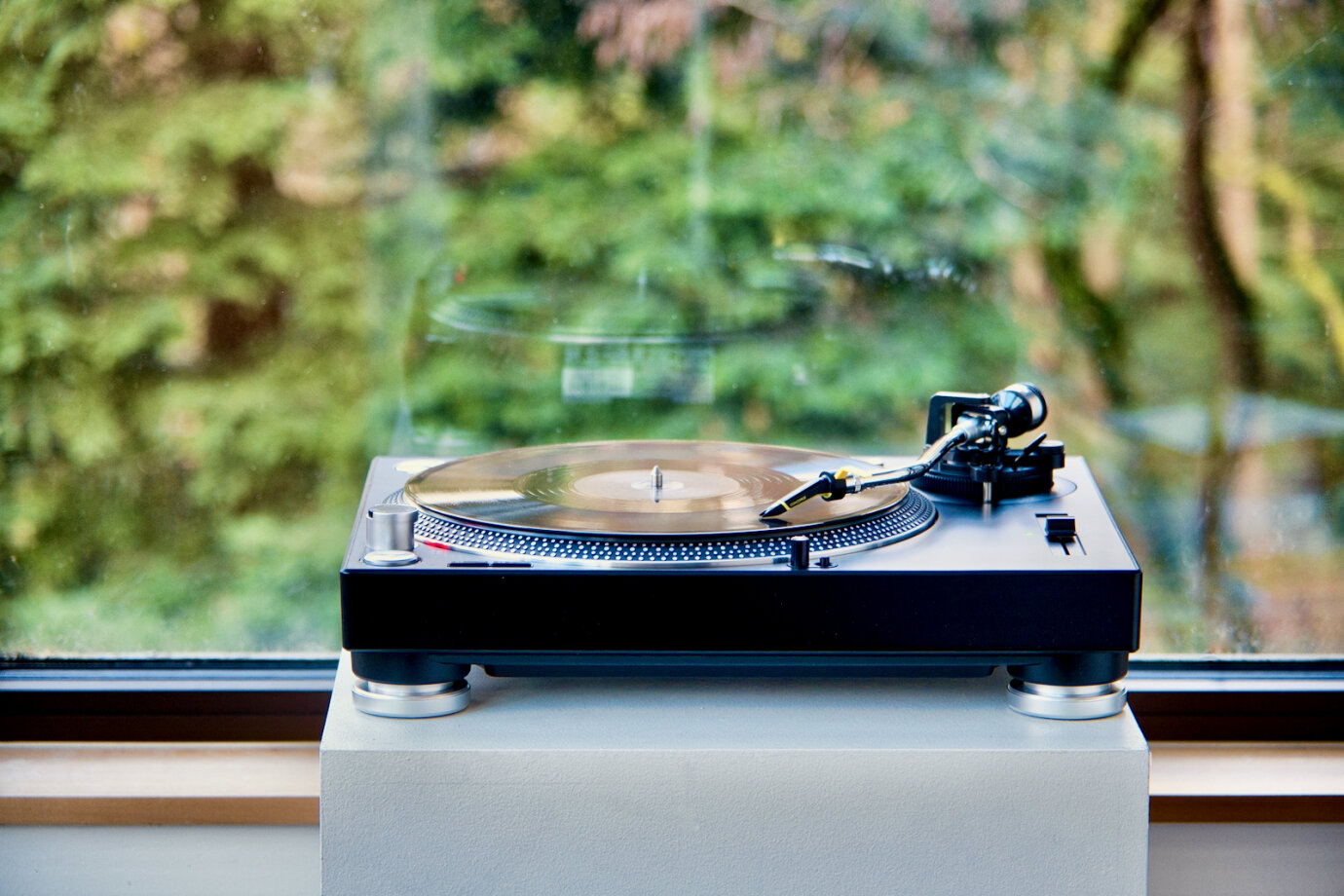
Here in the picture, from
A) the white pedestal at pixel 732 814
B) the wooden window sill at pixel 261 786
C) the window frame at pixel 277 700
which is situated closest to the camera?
the white pedestal at pixel 732 814

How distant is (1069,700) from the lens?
76 cm

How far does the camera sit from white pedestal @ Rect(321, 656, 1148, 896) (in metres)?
0.72

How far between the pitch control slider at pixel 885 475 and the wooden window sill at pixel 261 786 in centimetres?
45

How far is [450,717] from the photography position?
2.52 ft

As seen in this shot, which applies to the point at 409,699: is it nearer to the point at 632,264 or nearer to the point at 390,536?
the point at 390,536

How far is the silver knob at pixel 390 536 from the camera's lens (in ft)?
2.44

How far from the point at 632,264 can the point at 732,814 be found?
0.75 meters

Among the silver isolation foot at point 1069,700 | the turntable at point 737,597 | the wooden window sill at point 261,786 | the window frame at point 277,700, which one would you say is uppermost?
the turntable at point 737,597

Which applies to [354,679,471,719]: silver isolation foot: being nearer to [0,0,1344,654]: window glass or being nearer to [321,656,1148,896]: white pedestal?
[321,656,1148,896]: white pedestal

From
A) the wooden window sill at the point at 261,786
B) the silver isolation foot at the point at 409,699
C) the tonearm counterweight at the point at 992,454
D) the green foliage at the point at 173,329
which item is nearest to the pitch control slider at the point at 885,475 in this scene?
the tonearm counterweight at the point at 992,454

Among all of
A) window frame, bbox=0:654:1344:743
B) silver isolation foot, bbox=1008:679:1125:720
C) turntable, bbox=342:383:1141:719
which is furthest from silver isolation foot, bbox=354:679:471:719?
window frame, bbox=0:654:1344:743

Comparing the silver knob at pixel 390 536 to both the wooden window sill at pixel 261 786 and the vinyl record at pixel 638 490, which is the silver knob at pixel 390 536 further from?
the wooden window sill at pixel 261 786

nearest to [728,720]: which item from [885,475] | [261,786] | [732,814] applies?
[732,814]

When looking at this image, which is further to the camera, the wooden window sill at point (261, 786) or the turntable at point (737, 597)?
the wooden window sill at point (261, 786)
